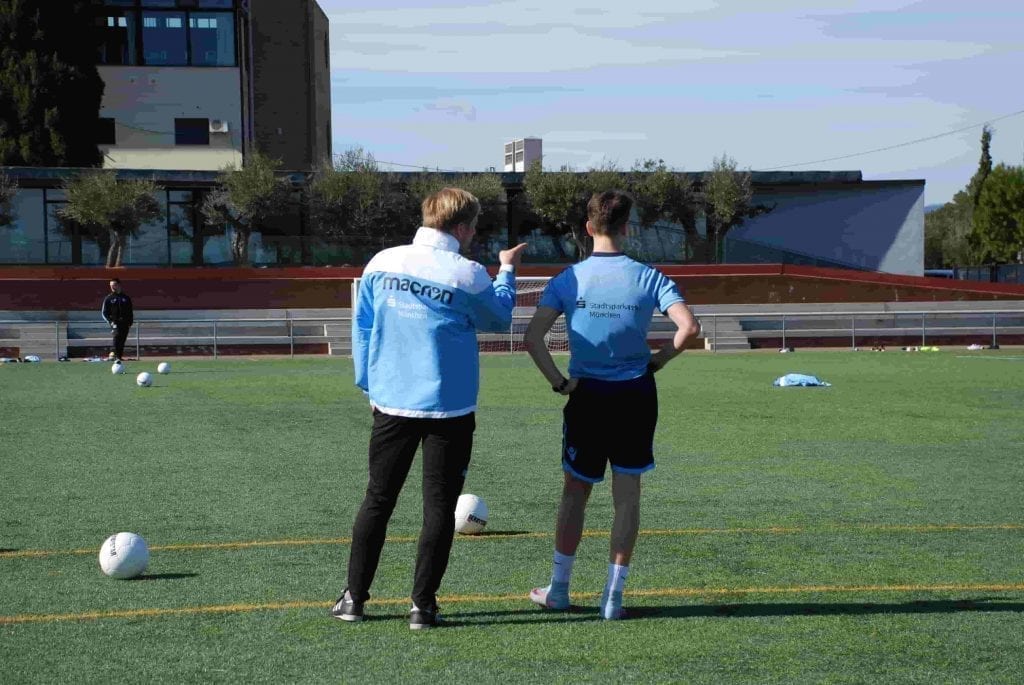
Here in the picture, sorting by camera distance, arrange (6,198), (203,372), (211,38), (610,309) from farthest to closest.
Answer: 1. (211,38)
2. (6,198)
3. (203,372)
4. (610,309)

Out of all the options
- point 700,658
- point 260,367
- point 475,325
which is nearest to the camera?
point 700,658

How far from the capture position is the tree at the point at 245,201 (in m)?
45.9

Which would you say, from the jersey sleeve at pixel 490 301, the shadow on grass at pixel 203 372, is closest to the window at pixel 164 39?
the shadow on grass at pixel 203 372

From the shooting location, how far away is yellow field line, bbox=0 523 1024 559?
315 inches

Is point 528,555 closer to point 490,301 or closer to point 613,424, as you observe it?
point 613,424

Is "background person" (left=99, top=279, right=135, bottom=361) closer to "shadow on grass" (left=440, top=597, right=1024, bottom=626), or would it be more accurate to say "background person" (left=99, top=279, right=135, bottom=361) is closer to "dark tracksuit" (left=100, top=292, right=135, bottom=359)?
"dark tracksuit" (left=100, top=292, right=135, bottom=359)

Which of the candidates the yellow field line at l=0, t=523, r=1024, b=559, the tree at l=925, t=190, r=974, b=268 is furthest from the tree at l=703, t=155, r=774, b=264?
the tree at l=925, t=190, r=974, b=268

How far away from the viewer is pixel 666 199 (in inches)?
1943

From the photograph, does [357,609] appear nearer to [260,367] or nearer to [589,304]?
[589,304]

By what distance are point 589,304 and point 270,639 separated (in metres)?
2.02

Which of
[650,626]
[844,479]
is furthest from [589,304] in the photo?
[844,479]

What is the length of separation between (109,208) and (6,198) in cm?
352

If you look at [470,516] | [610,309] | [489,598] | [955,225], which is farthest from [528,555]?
[955,225]

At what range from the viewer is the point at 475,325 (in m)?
5.87
